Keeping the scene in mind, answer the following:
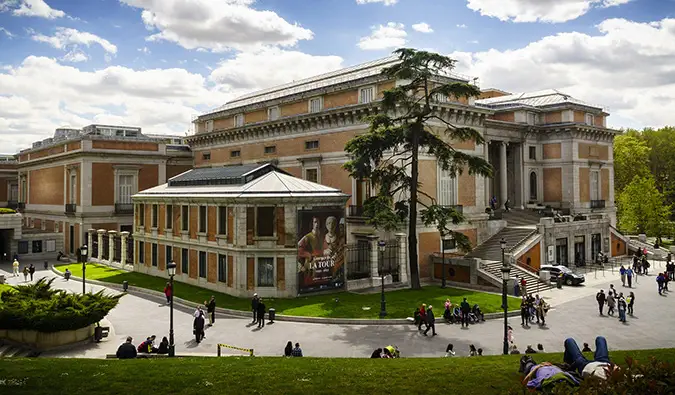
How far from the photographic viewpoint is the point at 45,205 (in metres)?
60.0

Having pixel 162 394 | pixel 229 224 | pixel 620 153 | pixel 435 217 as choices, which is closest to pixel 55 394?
pixel 162 394

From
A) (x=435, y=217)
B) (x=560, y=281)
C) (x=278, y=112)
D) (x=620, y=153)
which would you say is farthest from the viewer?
(x=620, y=153)

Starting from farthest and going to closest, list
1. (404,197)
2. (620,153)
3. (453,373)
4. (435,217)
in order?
(620,153), (404,197), (435,217), (453,373)

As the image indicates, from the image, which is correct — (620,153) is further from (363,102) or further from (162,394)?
(162,394)

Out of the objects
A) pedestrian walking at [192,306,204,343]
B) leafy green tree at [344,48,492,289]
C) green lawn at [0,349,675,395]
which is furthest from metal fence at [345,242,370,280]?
green lawn at [0,349,675,395]

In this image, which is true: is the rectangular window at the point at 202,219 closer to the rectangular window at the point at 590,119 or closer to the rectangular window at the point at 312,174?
the rectangular window at the point at 312,174

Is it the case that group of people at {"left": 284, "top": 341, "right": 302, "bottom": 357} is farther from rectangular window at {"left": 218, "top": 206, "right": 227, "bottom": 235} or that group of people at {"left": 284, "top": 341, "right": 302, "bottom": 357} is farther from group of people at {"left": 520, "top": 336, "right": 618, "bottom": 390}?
rectangular window at {"left": 218, "top": 206, "right": 227, "bottom": 235}

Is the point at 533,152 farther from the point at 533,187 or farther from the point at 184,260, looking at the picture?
the point at 184,260

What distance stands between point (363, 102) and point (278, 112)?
37.9ft

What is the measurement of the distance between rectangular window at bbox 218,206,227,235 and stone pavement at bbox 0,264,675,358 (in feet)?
18.2

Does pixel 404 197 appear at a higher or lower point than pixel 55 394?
higher

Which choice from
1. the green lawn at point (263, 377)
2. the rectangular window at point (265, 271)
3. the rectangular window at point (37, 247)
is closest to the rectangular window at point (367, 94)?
the rectangular window at point (265, 271)

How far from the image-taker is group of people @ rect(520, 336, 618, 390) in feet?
25.0

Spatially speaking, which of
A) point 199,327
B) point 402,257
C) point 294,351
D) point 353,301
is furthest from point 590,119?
point 199,327
